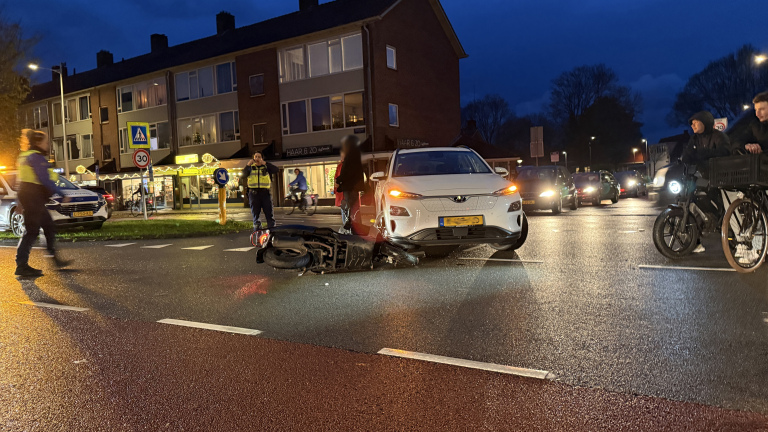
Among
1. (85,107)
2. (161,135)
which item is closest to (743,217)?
(161,135)

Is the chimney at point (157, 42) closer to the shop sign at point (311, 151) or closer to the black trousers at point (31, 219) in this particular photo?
the shop sign at point (311, 151)

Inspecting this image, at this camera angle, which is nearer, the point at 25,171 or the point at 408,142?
the point at 25,171

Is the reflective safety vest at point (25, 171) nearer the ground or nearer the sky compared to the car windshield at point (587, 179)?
nearer the sky

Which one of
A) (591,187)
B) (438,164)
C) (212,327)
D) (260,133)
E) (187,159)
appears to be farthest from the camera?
(187,159)

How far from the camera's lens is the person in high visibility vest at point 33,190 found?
7820 mm

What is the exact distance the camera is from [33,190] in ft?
25.9

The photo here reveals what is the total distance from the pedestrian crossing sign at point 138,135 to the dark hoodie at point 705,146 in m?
16.7

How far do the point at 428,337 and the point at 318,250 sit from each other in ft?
10.2

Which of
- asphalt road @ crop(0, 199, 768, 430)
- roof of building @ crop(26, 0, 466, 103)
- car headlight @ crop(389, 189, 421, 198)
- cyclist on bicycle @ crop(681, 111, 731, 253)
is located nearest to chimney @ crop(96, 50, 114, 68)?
roof of building @ crop(26, 0, 466, 103)

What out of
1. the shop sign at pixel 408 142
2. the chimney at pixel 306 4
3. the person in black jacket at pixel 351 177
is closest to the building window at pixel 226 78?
the chimney at pixel 306 4

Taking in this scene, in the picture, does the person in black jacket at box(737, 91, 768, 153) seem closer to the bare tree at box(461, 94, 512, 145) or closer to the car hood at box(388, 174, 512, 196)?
the car hood at box(388, 174, 512, 196)

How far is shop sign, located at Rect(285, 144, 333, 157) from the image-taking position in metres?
31.4

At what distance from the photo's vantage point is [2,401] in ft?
10.7

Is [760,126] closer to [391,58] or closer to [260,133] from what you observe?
[391,58]
